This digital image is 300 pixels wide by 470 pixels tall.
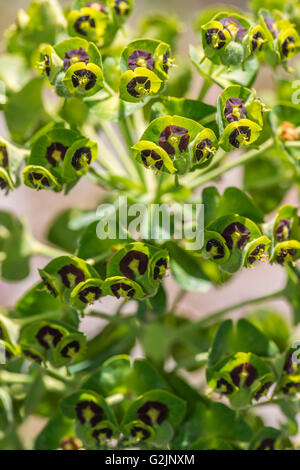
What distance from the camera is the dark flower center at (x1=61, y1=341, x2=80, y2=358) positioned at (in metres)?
1.28

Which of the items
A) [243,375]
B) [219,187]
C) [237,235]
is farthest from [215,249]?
[219,187]

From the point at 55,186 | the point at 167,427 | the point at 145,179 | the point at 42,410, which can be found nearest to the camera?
the point at 55,186

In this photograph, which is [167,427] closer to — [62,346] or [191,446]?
[191,446]

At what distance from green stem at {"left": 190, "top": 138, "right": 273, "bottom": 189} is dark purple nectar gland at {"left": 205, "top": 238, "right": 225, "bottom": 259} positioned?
26cm

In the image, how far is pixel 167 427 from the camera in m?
1.32

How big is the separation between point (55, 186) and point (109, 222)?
131 mm

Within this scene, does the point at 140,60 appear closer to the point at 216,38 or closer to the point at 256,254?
the point at 216,38

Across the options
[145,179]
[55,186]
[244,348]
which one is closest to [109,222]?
[55,186]

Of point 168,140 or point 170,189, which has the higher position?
point 168,140

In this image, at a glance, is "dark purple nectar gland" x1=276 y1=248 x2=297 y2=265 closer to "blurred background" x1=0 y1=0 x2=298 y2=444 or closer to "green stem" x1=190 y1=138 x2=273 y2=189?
"green stem" x1=190 y1=138 x2=273 y2=189

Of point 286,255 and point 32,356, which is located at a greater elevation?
point 286,255

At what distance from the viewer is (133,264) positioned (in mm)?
1146

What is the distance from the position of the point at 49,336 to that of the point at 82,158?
0.36 metres

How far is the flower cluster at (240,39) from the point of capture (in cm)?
117
